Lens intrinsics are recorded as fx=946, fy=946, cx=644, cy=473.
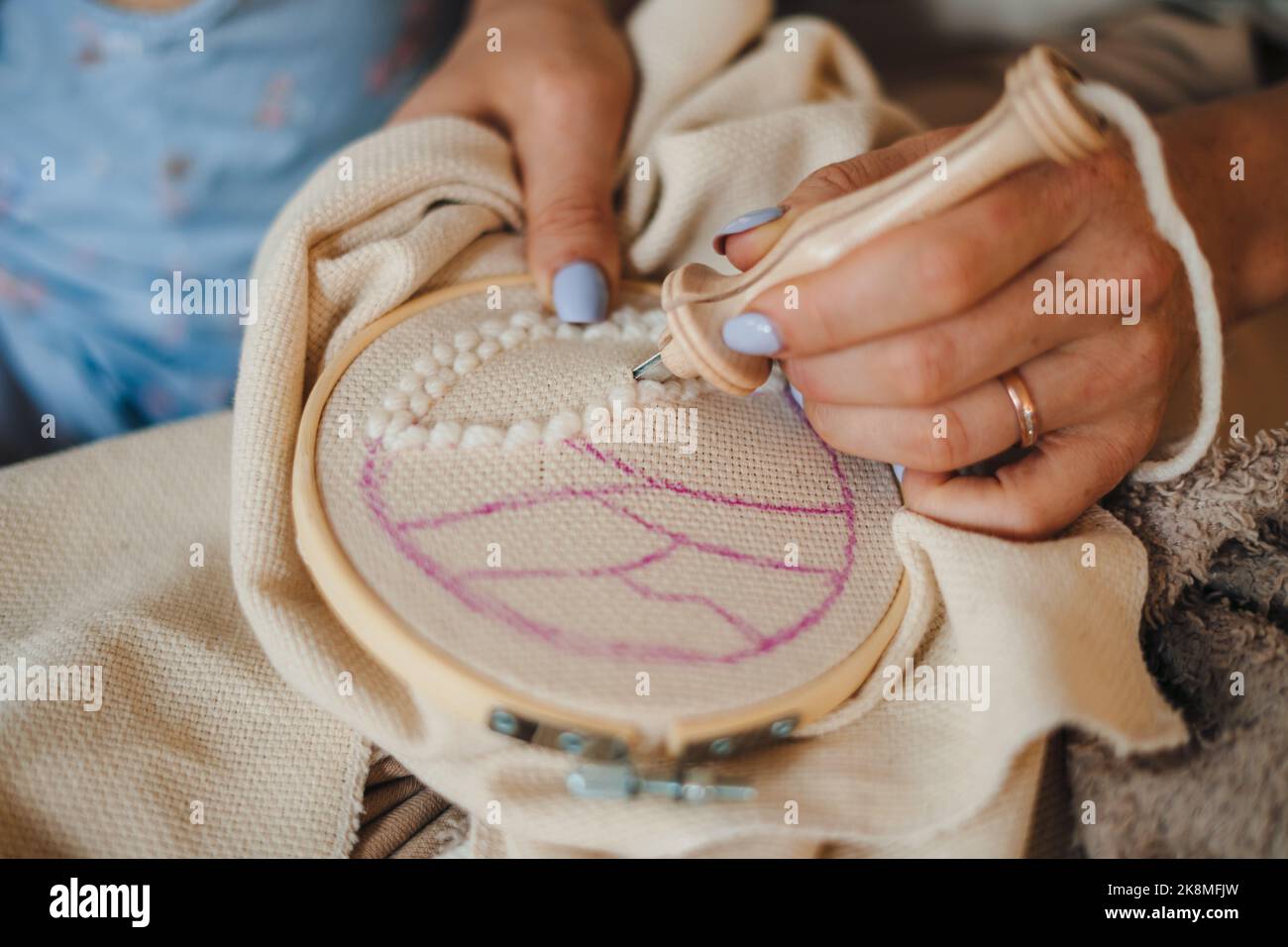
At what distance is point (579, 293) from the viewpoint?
668mm

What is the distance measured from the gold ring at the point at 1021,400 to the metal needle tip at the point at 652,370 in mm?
204

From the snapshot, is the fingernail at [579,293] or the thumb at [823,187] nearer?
the thumb at [823,187]

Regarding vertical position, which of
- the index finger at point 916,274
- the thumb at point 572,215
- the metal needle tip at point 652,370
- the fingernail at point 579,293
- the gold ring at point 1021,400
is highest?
the thumb at point 572,215

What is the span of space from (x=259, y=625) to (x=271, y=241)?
0.32 m

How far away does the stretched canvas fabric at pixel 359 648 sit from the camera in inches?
19.7

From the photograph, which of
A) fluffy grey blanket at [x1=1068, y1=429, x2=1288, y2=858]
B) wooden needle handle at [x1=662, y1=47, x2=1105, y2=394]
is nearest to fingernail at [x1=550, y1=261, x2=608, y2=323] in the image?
wooden needle handle at [x1=662, y1=47, x2=1105, y2=394]

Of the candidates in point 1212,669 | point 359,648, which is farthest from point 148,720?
point 1212,669

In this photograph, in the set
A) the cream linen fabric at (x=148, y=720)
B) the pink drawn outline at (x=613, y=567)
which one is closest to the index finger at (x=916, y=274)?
the pink drawn outline at (x=613, y=567)

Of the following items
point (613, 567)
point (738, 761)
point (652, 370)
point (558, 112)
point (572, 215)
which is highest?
point (558, 112)

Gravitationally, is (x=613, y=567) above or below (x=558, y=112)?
below

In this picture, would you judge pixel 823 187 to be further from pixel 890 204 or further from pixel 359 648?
pixel 359 648

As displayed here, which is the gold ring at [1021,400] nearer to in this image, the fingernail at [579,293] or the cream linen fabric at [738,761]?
the cream linen fabric at [738,761]

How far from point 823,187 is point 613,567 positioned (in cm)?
25

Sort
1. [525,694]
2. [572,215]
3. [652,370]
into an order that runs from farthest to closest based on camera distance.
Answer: [572,215] < [652,370] < [525,694]
